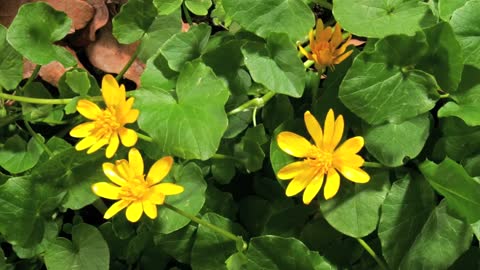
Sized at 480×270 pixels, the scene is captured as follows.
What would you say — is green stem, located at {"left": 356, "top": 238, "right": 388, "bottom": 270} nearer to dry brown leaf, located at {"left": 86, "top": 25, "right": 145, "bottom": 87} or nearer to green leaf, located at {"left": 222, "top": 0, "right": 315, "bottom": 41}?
green leaf, located at {"left": 222, "top": 0, "right": 315, "bottom": 41}

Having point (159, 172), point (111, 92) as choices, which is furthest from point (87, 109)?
point (159, 172)

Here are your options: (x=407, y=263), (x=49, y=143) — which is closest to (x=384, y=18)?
(x=407, y=263)

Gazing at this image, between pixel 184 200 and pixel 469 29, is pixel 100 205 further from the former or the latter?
pixel 469 29

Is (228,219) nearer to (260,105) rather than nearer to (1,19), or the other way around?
(260,105)

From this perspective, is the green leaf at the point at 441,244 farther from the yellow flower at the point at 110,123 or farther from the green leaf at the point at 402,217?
the yellow flower at the point at 110,123

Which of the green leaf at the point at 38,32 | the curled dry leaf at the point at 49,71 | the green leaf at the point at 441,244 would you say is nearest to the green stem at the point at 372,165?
the green leaf at the point at 441,244

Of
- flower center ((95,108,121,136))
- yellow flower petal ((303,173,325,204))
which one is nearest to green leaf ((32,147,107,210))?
flower center ((95,108,121,136))
